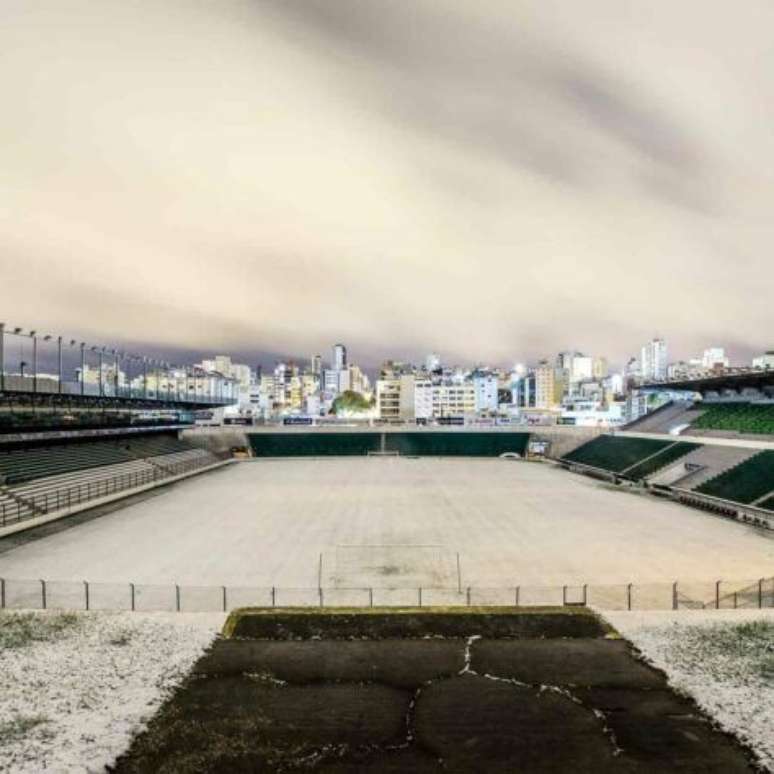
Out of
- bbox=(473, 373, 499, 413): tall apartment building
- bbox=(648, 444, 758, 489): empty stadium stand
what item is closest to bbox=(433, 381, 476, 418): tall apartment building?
bbox=(473, 373, 499, 413): tall apartment building

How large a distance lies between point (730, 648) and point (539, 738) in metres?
7.60

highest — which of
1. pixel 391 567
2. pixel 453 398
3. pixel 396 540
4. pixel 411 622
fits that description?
pixel 453 398

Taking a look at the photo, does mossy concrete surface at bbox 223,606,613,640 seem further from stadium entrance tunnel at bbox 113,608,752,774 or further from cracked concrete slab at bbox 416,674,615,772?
cracked concrete slab at bbox 416,674,615,772

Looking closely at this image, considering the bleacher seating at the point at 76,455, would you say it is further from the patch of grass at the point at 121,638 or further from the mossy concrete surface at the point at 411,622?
the mossy concrete surface at the point at 411,622

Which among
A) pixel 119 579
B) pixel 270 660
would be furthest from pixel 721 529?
pixel 119 579

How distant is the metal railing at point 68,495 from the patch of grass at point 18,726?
22.5 metres

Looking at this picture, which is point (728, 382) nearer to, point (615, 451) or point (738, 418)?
point (738, 418)

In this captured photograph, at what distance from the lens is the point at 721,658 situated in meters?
14.7

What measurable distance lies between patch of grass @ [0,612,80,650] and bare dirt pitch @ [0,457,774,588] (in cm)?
558

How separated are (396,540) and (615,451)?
40873 mm

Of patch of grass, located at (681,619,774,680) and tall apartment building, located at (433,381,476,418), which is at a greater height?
tall apartment building, located at (433,381,476,418)

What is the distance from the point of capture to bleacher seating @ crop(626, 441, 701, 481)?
51156 mm

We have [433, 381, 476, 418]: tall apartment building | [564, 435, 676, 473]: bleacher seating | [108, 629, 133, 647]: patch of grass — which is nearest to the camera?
[108, 629, 133, 647]: patch of grass

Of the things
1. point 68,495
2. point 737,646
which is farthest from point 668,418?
point 68,495
